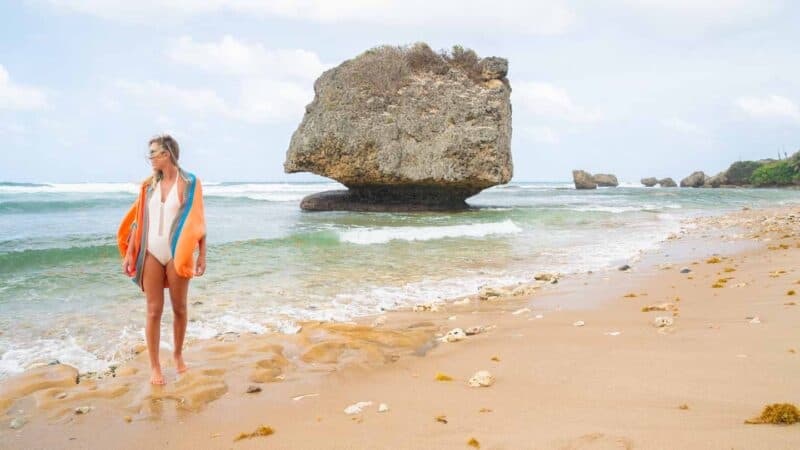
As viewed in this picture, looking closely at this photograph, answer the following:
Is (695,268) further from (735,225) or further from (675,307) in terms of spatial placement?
(735,225)

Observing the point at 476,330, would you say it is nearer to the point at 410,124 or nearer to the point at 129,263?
the point at 129,263

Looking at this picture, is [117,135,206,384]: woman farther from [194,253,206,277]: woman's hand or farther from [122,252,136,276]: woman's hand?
[194,253,206,277]: woman's hand

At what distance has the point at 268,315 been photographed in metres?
6.51

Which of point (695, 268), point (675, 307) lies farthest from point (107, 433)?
point (695, 268)

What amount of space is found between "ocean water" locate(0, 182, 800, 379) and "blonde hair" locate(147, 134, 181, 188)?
172 cm

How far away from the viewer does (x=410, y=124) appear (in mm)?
23422

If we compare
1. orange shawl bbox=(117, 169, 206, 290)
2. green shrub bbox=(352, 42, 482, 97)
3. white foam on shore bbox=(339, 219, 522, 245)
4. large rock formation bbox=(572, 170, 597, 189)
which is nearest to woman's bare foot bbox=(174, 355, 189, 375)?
orange shawl bbox=(117, 169, 206, 290)

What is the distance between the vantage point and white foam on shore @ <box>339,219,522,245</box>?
48.9ft

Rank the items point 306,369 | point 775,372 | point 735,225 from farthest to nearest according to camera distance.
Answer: point 735,225 < point 306,369 < point 775,372

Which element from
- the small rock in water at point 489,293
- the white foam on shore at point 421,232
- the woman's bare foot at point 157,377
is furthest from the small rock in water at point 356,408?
the white foam on shore at point 421,232

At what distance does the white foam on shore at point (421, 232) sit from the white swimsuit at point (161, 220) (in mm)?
10138

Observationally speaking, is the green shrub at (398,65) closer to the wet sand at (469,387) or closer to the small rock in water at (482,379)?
the wet sand at (469,387)

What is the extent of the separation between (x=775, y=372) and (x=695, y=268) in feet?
20.8

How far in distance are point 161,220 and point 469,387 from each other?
2.43 metres
